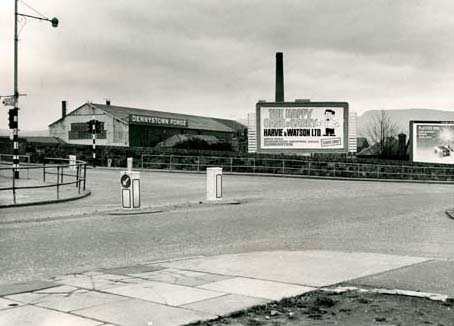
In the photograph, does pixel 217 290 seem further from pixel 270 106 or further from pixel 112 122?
pixel 112 122

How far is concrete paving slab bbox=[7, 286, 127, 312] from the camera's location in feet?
19.7

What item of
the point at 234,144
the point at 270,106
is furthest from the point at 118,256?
the point at 234,144

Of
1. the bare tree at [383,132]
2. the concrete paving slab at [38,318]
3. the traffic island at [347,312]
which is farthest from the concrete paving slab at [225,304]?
the bare tree at [383,132]

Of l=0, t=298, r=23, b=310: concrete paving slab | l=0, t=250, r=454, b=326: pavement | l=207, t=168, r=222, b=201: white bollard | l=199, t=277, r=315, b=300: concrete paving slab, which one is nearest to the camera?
l=0, t=250, r=454, b=326: pavement

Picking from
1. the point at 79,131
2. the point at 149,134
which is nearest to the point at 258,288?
the point at 149,134

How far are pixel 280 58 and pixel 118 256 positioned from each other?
50.2 meters

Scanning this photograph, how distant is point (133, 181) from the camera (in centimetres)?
1723

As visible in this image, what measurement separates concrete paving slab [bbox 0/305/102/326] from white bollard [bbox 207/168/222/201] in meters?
13.7

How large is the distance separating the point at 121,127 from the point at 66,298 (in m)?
76.4

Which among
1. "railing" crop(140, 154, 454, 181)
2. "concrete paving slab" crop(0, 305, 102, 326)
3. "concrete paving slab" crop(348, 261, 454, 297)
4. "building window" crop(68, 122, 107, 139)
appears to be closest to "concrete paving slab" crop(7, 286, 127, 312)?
"concrete paving slab" crop(0, 305, 102, 326)

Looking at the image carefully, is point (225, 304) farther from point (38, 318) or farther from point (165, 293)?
point (38, 318)

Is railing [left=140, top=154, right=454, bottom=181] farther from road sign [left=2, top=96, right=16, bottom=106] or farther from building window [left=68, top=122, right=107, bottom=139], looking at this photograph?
building window [left=68, top=122, right=107, bottom=139]

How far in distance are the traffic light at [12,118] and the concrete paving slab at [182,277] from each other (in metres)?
23.9

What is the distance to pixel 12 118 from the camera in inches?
1193
